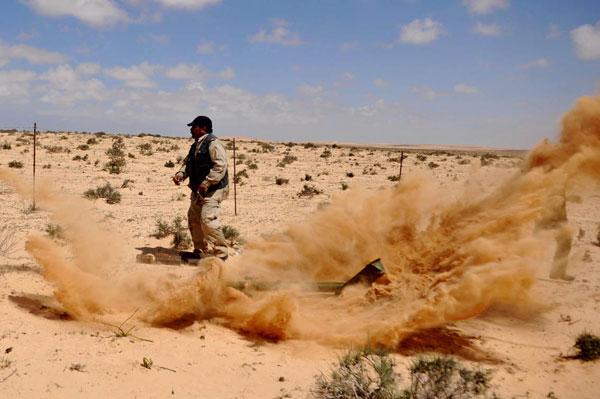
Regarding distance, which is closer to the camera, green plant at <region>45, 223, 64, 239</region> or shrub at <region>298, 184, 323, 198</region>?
green plant at <region>45, 223, 64, 239</region>

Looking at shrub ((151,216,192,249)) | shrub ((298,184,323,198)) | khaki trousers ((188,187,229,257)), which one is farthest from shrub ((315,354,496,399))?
shrub ((298,184,323,198))

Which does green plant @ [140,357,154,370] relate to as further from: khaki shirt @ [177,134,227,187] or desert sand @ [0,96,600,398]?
khaki shirt @ [177,134,227,187]

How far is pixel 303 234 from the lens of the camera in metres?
7.29

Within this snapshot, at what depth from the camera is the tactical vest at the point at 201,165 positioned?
7.27 m

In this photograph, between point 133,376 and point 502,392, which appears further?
point 502,392

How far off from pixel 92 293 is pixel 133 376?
5.46 ft

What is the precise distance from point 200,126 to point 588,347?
5.54m

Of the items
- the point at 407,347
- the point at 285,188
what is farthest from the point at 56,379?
the point at 285,188

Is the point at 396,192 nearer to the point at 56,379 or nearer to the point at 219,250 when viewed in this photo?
the point at 219,250

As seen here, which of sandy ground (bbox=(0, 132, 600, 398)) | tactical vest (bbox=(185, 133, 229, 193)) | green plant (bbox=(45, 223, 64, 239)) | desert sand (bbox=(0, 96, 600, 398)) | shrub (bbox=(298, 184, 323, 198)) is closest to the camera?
sandy ground (bbox=(0, 132, 600, 398))

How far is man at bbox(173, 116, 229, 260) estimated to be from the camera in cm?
717

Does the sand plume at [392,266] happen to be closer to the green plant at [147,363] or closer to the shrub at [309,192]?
the green plant at [147,363]

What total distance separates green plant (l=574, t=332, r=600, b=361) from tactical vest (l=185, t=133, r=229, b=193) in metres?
4.82

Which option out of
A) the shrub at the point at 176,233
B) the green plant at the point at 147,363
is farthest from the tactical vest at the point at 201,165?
the green plant at the point at 147,363
